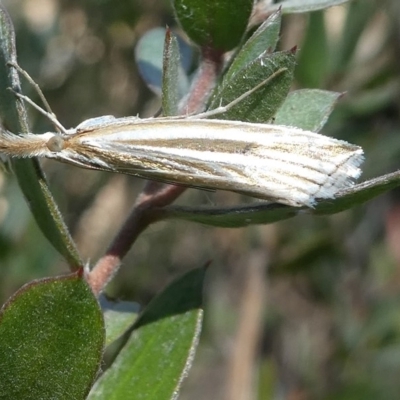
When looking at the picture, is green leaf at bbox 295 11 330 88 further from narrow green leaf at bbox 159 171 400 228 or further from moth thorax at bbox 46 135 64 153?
narrow green leaf at bbox 159 171 400 228

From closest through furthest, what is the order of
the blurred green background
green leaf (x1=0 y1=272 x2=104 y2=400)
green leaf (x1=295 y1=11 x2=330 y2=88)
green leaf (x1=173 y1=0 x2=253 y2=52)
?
green leaf (x1=0 y1=272 x2=104 y2=400) → green leaf (x1=173 y1=0 x2=253 y2=52) → green leaf (x1=295 y1=11 x2=330 y2=88) → the blurred green background

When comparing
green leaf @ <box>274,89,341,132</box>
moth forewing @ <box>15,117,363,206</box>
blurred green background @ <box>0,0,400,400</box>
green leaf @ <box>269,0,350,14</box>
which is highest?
green leaf @ <box>269,0,350,14</box>

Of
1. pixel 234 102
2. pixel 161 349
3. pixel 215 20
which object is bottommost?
pixel 161 349

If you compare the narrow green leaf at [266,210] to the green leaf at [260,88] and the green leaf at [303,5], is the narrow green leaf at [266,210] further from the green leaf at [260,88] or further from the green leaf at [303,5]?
the green leaf at [303,5]

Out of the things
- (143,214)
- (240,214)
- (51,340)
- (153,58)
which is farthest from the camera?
(153,58)

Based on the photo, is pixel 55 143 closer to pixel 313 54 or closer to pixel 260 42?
pixel 260 42

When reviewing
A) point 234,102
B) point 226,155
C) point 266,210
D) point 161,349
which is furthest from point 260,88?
point 161,349

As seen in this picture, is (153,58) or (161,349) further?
(153,58)

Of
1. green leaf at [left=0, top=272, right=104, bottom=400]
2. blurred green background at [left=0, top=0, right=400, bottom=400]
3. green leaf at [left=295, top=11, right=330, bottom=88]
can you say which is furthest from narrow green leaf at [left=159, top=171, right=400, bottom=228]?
green leaf at [left=295, top=11, right=330, bottom=88]
